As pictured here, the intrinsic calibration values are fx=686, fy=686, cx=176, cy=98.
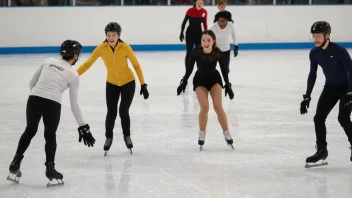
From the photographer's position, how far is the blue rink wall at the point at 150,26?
667 inches

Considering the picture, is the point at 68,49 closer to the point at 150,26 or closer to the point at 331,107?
the point at 331,107

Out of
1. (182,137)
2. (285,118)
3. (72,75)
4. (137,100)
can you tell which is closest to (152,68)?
(137,100)

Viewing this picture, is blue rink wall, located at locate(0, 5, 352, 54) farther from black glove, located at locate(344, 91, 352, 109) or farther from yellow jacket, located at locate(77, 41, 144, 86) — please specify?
black glove, located at locate(344, 91, 352, 109)

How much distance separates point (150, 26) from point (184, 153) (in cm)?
1205

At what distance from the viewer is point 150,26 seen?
58.5 ft

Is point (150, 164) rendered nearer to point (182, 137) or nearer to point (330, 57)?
point (182, 137)

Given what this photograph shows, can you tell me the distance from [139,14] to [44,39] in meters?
2.51

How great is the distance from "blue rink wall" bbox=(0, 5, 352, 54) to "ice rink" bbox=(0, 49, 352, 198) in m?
6.69

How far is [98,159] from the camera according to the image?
5.83 m

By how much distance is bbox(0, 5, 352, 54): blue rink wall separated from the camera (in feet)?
55.6

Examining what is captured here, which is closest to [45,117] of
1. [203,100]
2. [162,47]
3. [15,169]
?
[15,169]

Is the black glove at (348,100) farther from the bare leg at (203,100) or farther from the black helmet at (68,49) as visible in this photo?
the black helmet at (68,49)

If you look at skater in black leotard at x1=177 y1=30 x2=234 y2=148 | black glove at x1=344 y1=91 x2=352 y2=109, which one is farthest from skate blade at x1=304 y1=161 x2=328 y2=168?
skater in black leotard at x1=177 y1=30 x2=234 y2=148

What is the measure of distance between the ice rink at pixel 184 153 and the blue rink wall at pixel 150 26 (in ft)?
21.9
